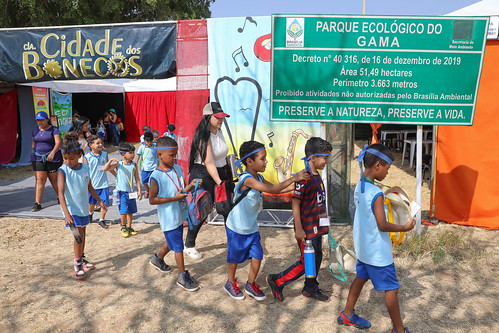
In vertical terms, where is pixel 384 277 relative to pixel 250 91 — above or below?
below

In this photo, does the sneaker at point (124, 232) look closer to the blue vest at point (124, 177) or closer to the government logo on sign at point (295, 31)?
the blue vest at point (124, 177)

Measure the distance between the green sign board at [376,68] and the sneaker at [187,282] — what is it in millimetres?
2289

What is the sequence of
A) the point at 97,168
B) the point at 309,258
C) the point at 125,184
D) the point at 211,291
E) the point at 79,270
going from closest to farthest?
1. the point at 309,258
2. the point at 211,291
3. the point at 79,270
4. the point at 125,184
5. the point at 97,168

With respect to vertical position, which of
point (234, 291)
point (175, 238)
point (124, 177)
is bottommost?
point (234, 291)

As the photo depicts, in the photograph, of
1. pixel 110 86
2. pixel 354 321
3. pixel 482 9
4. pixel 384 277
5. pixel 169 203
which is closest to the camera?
pixel 384 277

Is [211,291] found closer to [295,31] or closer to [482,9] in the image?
[295,31]

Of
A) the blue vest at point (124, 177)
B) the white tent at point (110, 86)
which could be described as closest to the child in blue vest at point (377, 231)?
the blue vest at point (124, 177)

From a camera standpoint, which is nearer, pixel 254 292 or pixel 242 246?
pixel 242 246

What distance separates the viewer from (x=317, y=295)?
149 inches

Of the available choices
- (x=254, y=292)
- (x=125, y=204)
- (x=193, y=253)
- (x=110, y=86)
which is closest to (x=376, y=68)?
(x=254, y=292)

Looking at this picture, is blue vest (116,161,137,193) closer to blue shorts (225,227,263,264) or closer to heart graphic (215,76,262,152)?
heart graphic (215,76,262,152)

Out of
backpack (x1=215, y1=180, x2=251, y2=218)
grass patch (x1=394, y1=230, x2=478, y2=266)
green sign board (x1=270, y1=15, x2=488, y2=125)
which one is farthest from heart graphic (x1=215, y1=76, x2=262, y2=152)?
grass patch (x1=394, y1=230, x2=478, y2=266)

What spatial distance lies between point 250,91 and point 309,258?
312 centimetres

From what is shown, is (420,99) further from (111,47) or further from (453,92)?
(111,47)
